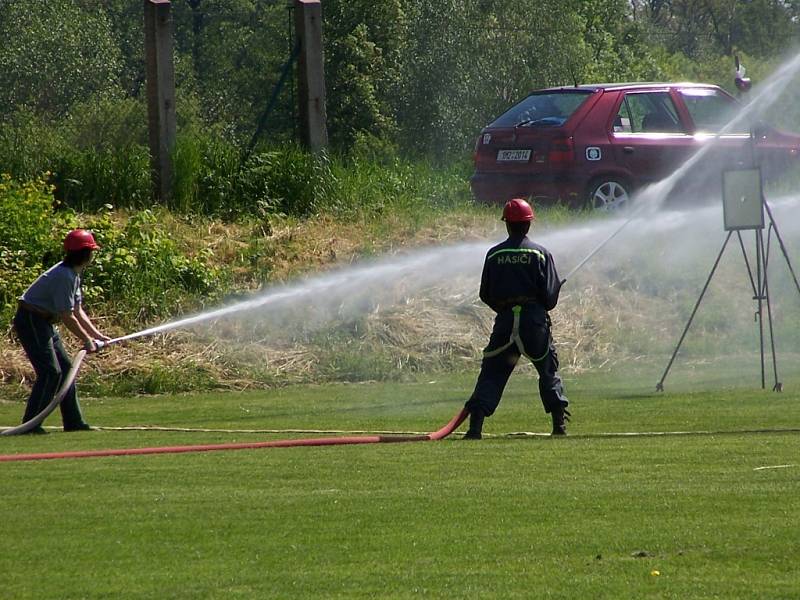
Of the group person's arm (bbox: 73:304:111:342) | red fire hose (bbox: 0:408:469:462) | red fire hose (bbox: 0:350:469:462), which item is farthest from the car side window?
red fire hose (bbox: 0:408:469:462)

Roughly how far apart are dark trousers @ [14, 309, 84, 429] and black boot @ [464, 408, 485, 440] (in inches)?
134

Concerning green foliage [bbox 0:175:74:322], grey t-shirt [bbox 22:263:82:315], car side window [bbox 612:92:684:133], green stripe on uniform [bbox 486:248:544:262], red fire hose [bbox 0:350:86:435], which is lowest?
red fire hose [bbox 0:350:86:435]

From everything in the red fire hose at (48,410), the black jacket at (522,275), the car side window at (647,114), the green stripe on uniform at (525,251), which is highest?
the car side window at (647,114)

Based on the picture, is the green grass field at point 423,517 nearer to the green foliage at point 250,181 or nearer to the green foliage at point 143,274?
the green foliage at point 143,274

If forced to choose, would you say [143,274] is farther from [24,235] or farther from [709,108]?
[709,108]

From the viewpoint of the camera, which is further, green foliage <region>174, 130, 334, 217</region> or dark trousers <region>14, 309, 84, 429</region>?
green foliage <region>174, 130, 334, 217</region>

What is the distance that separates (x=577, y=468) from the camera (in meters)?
9.35

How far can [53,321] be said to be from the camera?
1266 cm

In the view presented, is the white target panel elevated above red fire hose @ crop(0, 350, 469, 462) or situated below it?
above

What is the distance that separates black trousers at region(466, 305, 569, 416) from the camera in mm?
11516

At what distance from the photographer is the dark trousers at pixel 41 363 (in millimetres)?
12562

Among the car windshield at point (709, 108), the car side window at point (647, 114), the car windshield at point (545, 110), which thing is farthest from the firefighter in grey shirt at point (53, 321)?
the car windshield at point (709, 108)

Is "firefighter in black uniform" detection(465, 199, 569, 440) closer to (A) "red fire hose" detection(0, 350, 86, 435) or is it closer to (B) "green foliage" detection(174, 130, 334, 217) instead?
(A) "red fire hose" detection(0, 350, 86, 435)

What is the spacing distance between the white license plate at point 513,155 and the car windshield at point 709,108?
8.26 ft
